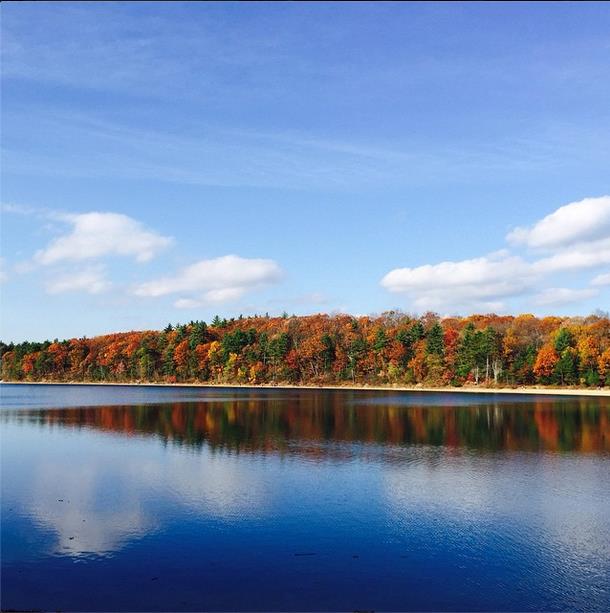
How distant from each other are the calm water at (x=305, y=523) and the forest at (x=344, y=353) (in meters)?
62.6

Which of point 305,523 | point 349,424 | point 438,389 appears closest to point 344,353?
point 438,389

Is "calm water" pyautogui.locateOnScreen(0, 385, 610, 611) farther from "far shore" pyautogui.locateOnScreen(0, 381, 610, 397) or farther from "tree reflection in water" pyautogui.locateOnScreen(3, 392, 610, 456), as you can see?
"far shore" pyautogui.locateOnScreen(0, 381, 610, 397)

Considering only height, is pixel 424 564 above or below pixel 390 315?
below

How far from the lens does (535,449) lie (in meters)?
35.3

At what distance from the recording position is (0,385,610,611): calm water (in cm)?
1403

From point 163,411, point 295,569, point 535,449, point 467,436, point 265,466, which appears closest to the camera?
point 295,569

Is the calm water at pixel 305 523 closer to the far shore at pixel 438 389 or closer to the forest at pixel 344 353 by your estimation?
the far shore at pixel 438 389

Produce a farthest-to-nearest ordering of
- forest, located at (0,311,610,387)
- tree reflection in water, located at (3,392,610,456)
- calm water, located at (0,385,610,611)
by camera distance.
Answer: forest, located at (0,311,610,387) < tree reflection in water, located at (3,392,610,456) < calm water, located at (0,385,610,611)

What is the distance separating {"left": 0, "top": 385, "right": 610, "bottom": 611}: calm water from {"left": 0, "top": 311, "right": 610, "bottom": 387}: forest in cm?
6262

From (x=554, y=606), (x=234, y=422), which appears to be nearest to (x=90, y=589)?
(x=554, y=606)

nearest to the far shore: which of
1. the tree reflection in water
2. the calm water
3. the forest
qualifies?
the forest

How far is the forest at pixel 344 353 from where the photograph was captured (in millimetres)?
99625

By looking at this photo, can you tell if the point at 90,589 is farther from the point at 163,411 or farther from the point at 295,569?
the point at 163,411

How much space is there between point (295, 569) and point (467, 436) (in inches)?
1124
